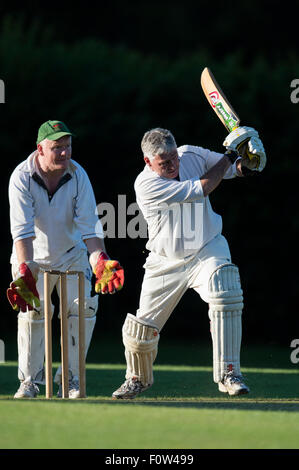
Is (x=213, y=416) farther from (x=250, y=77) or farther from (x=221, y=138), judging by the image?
(x=250, y=77)

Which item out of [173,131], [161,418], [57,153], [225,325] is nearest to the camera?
[161,418]

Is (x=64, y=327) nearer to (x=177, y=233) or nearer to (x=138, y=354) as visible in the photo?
(x=138, y=354)

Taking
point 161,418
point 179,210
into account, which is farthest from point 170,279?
point 161,418

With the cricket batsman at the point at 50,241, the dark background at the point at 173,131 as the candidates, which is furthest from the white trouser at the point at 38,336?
the dark background at the point at 173,131

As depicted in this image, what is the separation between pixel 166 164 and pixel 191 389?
53.5 inches

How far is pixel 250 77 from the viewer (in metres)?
9.59

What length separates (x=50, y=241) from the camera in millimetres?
6098

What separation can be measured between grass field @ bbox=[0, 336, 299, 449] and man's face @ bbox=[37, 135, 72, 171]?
121 centimetres

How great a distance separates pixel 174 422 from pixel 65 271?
1.44 meters

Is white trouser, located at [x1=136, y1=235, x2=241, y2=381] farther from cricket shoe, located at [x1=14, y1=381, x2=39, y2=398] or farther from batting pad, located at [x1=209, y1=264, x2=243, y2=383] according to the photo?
cricket shoe, located at [x1=14, y1=381, x2=39, y2=398]

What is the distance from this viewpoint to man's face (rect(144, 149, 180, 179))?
5.82m

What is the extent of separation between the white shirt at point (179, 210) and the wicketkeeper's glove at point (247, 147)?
3.2 inches

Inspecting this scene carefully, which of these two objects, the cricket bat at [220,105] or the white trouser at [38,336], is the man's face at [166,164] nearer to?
the cricket bat at [220,105]

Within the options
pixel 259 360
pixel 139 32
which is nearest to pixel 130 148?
pixel 259 360
